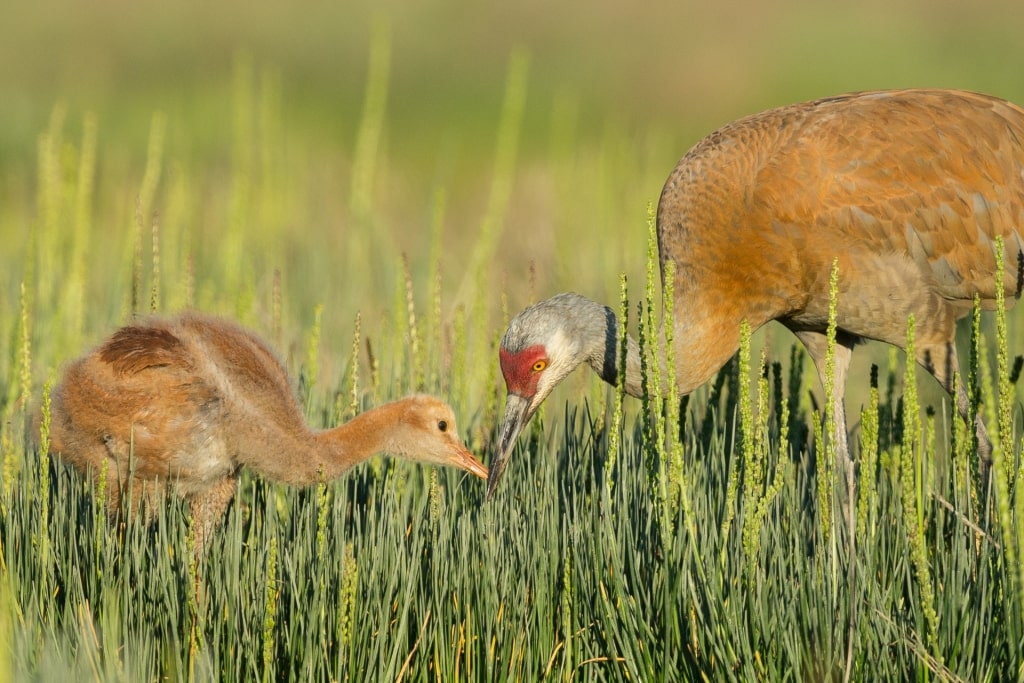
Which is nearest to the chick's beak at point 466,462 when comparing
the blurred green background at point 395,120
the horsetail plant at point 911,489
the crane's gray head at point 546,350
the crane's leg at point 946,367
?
the crane's gray head at point 546,350

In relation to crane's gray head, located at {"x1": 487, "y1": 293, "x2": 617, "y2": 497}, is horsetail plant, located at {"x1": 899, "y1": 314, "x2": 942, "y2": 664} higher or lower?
lower

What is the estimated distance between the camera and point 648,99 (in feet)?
42.4

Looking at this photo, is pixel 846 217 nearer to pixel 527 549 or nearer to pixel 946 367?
pixel 946 367

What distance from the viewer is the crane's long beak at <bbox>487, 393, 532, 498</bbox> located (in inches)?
147

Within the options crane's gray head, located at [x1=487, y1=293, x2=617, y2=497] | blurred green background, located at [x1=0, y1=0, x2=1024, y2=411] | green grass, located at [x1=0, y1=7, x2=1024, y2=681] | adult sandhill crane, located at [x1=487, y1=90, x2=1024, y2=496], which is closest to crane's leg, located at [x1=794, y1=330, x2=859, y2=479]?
adult sandhill crane, located at [x1=487, y1=90, x2=1024, y2=496]

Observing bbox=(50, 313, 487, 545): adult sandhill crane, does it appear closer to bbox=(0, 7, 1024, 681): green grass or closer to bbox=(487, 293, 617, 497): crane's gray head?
bbox=(0, 7, 1024, 681): green grass

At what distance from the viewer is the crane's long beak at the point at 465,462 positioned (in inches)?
147

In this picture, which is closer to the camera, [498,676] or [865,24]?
[498,676]

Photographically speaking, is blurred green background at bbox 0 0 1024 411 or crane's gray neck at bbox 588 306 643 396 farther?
blurred green background at bbox 0 0 1024 411

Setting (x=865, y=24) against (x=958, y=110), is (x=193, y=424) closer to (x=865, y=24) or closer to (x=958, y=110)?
(x=958, y=110)

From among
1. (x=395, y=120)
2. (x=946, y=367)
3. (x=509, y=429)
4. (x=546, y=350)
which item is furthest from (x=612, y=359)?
(x=395, y=120)

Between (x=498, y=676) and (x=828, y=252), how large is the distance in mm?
1839

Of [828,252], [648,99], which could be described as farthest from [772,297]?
[648,99]

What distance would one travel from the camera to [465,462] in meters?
3.75
